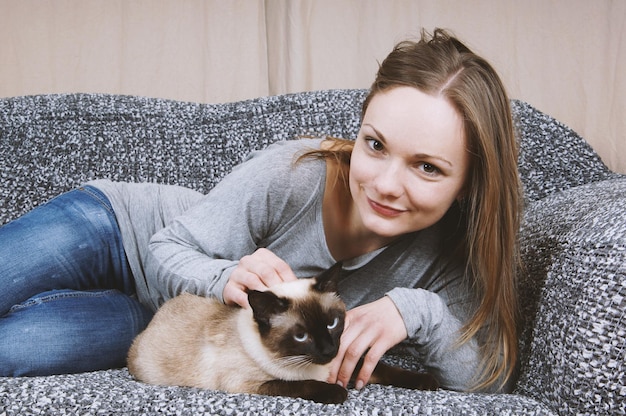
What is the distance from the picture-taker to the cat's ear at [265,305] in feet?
3.43

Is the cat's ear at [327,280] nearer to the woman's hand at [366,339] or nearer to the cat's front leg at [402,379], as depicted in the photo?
the woman's hand at [366,339]

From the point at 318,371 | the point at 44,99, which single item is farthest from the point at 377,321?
the point at 44,99

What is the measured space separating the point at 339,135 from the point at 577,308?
3.40ft

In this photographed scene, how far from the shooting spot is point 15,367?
4.31ft

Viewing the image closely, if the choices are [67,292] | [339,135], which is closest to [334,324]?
[67,292]

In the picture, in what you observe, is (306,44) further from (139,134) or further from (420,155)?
(420,155)

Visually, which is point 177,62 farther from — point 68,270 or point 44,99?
point 68,270

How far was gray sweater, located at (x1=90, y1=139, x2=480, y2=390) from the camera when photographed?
129 cm

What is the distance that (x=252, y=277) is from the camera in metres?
1.17

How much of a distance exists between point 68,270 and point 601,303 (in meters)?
1.17

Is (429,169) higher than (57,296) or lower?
higher

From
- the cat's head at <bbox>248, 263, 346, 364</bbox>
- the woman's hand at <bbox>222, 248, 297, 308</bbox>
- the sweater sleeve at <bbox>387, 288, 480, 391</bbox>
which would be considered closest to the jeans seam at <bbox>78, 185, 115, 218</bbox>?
the woman's hand at <bbox>222, 248, 297, 308</bbox>

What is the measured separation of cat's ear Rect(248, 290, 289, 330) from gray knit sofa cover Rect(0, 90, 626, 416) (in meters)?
0.14

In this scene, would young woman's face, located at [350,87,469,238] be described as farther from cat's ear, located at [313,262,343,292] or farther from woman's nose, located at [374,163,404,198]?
cat's ear, located at [313,262,343,292]
